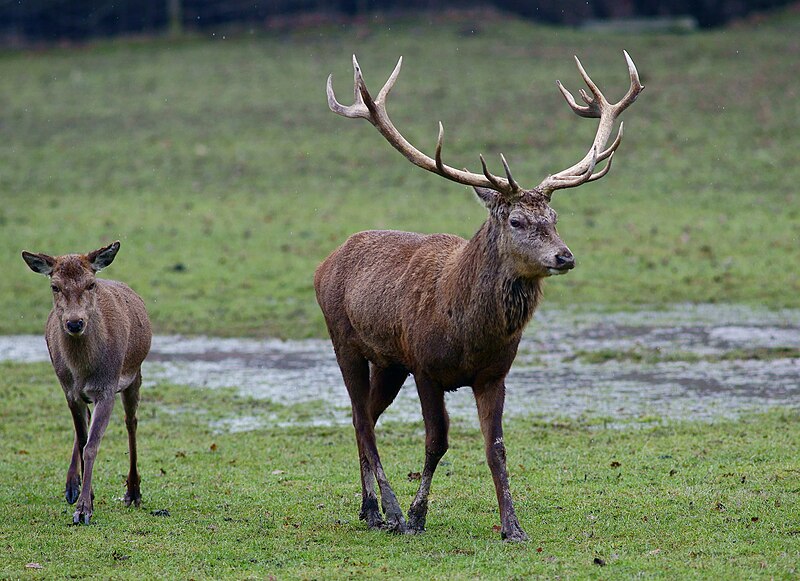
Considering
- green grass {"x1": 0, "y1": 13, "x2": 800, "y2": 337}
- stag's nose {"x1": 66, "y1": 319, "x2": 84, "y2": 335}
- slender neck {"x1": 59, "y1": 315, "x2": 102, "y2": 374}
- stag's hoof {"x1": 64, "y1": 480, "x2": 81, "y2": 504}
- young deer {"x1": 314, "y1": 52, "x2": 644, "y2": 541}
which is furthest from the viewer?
green grass {"x1": 0, "y1": 13, "x2": 800, "y2": 337}

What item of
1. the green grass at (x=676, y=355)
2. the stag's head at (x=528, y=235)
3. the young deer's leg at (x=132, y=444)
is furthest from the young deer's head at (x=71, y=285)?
the green grass at (x=676, y=355)

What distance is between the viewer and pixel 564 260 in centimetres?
789

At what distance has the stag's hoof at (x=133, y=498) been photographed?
951cm

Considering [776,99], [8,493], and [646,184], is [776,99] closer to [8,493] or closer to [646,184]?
[646,184]

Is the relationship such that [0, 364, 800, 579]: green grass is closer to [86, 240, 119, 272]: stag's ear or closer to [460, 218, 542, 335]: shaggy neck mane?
[460, 218, 542, 335]: shaggy neck mane

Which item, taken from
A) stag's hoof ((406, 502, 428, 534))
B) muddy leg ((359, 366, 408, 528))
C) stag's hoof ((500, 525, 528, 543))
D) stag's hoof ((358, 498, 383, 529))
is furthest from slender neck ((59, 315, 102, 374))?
stag's hoof ((500, 525, 528, 543))

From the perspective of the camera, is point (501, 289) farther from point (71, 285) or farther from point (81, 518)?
point (81, 518)

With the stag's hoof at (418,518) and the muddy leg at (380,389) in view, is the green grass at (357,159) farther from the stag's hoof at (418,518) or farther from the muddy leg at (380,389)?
the stag's hoof at (418,518)

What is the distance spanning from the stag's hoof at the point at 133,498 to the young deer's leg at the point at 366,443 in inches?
70.3

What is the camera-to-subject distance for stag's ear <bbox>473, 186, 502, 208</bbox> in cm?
848

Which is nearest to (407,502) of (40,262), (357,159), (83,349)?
(83,349)

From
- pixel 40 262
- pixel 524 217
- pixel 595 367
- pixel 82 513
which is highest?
pixel 524 217

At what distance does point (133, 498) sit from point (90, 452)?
566 mm

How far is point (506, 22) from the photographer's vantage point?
136 feet
